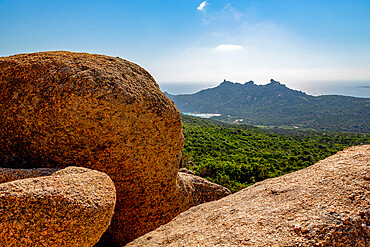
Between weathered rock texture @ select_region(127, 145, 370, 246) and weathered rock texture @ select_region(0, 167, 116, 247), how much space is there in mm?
1690

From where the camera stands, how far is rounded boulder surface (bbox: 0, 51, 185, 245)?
4.89 m

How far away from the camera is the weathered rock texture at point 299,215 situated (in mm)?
3326

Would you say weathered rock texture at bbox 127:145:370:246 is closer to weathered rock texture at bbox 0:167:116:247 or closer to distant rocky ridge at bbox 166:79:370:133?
weathered rock texture at bbox 0:167:116:247

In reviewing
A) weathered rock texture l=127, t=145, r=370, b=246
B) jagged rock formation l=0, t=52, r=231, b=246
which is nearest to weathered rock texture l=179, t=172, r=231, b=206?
jagged rock formation l=0, t=52, r=231, b=246

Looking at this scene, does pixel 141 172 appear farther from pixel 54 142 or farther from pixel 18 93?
pixel 18 93

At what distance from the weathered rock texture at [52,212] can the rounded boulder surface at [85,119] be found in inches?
50.7

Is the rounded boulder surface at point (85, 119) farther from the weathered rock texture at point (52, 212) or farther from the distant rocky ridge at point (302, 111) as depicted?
the distant rocky ridge at point (302, 111)

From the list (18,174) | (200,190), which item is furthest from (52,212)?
(200,190)

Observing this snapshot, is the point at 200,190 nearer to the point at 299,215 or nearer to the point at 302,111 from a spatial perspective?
the point at 299,215

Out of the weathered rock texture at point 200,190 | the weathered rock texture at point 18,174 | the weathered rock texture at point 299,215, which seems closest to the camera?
the weathered rock texture at point 299,215

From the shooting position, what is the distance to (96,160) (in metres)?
5.34

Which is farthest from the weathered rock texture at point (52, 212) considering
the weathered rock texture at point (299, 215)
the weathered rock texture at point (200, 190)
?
the weathered rock texture at point (200, 190)

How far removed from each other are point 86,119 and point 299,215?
Answer: 15.1 feet

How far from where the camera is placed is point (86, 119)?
195 inches
